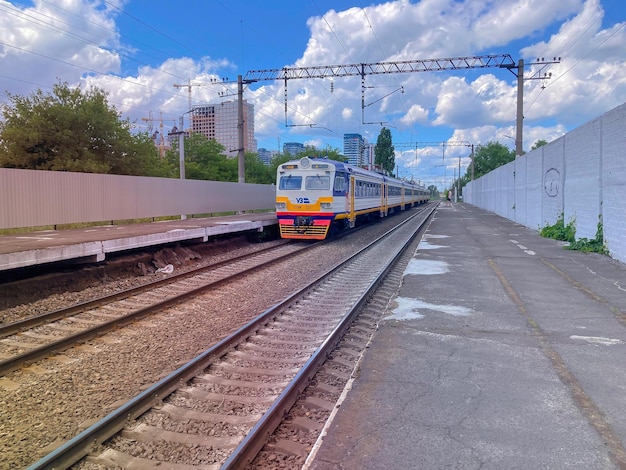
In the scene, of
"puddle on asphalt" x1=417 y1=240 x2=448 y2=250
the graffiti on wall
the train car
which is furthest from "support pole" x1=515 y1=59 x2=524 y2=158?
"puddle on asphalt" x1=417 y1=240 x2=448 y2=250

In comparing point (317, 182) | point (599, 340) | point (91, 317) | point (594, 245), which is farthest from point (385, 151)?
point (599, 340)

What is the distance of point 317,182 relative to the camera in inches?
682

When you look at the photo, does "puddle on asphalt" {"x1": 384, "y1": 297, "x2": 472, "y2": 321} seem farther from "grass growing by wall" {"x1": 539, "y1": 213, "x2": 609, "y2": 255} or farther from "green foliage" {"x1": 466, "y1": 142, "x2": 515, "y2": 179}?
"green foliage" {"x1": 466, "y1": 142, "x2": 515, "y2": 179}

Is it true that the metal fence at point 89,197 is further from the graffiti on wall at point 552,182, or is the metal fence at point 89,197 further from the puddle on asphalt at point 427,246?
the graffiti on wall at point 552,182

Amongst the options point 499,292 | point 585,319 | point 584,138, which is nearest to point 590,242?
point 584,138

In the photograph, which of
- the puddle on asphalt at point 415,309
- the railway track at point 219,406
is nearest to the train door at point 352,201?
the puddle on asphalt at point 415,309

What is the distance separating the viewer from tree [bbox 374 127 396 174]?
8644 centimetres

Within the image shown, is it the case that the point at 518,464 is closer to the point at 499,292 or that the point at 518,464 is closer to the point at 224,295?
the point at 499,292

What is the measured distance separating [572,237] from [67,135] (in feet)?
88.1

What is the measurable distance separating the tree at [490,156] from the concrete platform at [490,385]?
99.5 metres

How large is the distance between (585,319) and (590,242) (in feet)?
28.9

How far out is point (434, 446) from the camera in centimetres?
318

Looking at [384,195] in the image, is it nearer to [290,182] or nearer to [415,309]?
[290,182]

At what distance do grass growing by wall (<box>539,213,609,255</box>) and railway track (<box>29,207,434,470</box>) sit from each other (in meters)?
10.2
